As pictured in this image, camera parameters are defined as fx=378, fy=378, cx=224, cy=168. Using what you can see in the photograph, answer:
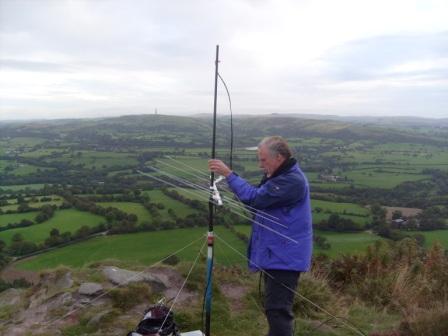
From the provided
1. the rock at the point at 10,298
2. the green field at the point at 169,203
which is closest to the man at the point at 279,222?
the rock at the point at 10,298

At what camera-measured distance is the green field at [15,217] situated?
22.5 m

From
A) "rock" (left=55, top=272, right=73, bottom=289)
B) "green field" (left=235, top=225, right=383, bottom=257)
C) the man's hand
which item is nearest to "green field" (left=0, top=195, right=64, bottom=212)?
"green field" (left=235, top=225, right=383, bottom=257)

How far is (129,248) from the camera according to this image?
17719 millimetres

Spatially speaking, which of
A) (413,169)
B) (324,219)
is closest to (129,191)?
(324,219)

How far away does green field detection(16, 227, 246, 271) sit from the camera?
15148 millimetres

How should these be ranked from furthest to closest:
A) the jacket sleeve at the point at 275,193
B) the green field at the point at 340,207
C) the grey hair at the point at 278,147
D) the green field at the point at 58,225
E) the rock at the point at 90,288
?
the green field at the point at 340,207
the green field at the point at 58,225
the rock at the point at 90,288
the grey hair at the point at 278,147
the jacket sleeve at the point at 275,193

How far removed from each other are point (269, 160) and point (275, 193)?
0.35 m

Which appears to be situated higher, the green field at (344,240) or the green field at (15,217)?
the green field at (344,240)

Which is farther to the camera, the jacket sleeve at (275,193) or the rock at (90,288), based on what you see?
the rock at (90,288)

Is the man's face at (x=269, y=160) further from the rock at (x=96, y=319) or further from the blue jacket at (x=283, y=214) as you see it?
the rock at (x=96, y=319)

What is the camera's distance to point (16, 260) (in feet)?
53.8

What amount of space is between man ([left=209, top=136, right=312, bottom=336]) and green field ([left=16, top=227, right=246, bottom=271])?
9.91m

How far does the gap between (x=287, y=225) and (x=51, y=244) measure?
713 inches

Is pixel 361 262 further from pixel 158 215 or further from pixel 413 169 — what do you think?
pixel 413 169
